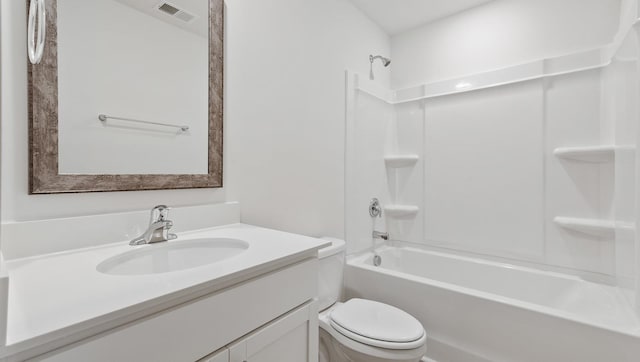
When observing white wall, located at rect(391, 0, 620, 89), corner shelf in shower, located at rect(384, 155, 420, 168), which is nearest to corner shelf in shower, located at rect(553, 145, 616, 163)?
white wall, located at rect(391, 0, 620, 89)

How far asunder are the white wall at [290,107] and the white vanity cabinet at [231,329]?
2.04 feet

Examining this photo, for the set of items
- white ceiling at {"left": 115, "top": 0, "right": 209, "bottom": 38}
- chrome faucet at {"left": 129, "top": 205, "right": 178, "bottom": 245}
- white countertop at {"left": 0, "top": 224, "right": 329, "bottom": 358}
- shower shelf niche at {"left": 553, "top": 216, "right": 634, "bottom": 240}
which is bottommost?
shower shelf niche at {"left": 553, "top": 216, "right": 634, "bottom": 240}

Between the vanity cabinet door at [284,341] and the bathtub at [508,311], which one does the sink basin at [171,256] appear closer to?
the vanity cabinet door at [284,341]

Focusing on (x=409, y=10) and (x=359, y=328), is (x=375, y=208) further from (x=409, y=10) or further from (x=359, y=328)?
(x=409, y=10)

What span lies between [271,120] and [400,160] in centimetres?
135

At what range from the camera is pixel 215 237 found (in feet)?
3.51

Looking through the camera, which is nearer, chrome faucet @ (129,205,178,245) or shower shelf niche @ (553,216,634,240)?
chrome faucet @ (129,205,178,245)

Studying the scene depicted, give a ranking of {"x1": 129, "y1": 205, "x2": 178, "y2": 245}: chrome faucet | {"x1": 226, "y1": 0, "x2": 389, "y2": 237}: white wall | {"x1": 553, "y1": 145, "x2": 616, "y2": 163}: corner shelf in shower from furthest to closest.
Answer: {"x1": 553, "y1": 145, "x2": 616, "y2": 163}: corner shelf in shower, {"x1": 226, "y1": 0, "x2": 389, "y2": 237}: white wall, {"x1": 129, "y1": 205, "x2": 178, "y2": 245}: chrome faucet

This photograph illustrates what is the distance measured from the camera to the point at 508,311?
1333mm

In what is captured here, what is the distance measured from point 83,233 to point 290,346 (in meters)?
0.77

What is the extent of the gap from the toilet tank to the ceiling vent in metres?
1.24

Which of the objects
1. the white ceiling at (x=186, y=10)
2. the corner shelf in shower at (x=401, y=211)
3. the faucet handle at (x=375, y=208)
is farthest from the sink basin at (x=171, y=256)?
the corner shelf in shower at (x=401, y=211)

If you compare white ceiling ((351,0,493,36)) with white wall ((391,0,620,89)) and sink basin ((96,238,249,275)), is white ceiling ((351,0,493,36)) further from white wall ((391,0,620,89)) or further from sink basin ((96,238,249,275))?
sink basin ((96,238,249,275))

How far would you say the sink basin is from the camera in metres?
0.86
